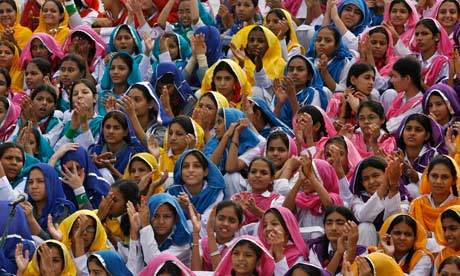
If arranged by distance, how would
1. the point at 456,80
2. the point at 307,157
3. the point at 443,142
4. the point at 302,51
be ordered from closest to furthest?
the point at 307,157
the point at 443,142
the point at 456,80
the point at 302,51

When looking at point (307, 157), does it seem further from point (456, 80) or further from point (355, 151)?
point (456, 80)

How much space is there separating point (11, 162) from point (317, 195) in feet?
8.10

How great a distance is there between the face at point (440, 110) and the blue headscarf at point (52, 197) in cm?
299

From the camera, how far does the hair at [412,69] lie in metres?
16.4

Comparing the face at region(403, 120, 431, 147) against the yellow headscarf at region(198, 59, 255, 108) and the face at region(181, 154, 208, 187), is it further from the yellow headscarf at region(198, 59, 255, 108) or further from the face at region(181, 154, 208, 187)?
the yellow headscarf at region(198, 59, 255, 108)

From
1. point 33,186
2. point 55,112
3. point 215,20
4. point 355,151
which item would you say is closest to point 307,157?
point 355,151

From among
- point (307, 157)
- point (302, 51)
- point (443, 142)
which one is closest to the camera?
point (307, 157)

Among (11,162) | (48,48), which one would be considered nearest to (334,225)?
(11,162)

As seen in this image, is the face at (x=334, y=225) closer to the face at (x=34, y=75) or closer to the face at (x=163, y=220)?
the face at (x=163, y=220)

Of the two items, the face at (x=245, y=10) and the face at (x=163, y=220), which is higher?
the face at (x=245, y=10)

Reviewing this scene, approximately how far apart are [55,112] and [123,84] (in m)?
0.70

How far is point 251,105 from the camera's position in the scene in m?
16.1

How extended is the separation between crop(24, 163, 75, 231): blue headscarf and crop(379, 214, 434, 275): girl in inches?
98.2

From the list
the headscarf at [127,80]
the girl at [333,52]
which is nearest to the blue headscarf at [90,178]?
the headscarf at [127,80]
